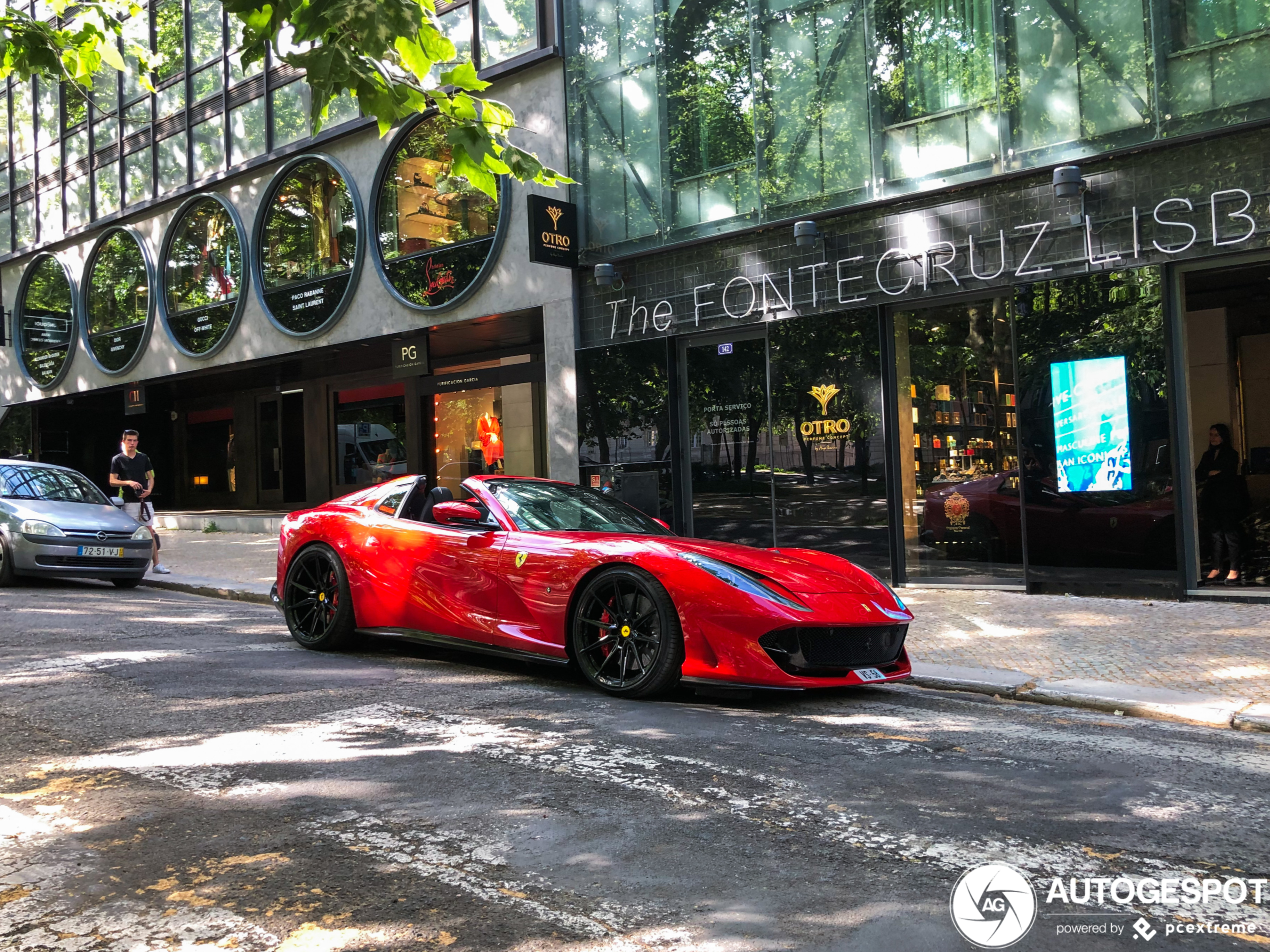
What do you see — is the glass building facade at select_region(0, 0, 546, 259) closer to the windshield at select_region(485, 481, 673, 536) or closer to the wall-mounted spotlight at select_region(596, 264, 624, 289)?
the wall-mounted spotlight at select_region(596, 264, 624, 289)

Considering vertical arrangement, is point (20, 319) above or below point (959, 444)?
above

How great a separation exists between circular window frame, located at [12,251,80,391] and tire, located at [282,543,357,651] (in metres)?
21.1

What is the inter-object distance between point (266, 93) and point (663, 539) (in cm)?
1730

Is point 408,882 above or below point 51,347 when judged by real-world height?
below

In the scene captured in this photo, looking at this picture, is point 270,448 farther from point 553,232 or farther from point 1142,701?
point 1142,701

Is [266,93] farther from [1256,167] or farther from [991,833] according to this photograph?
[991,833]

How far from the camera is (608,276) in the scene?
14.7 m

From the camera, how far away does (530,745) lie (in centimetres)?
496

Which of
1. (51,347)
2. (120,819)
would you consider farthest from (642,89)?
(51,347)

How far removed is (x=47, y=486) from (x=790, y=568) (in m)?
11.3

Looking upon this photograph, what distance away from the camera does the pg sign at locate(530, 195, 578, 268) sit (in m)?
14.6

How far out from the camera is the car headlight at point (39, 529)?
12656 millimetres

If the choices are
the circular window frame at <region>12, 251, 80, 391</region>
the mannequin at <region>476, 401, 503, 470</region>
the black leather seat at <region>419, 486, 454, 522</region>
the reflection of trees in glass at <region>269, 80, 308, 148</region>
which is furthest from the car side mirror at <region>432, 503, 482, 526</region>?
the circular window frame at <region>12, 251, 80, 391</region>

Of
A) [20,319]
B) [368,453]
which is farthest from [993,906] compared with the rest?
[20,319]
